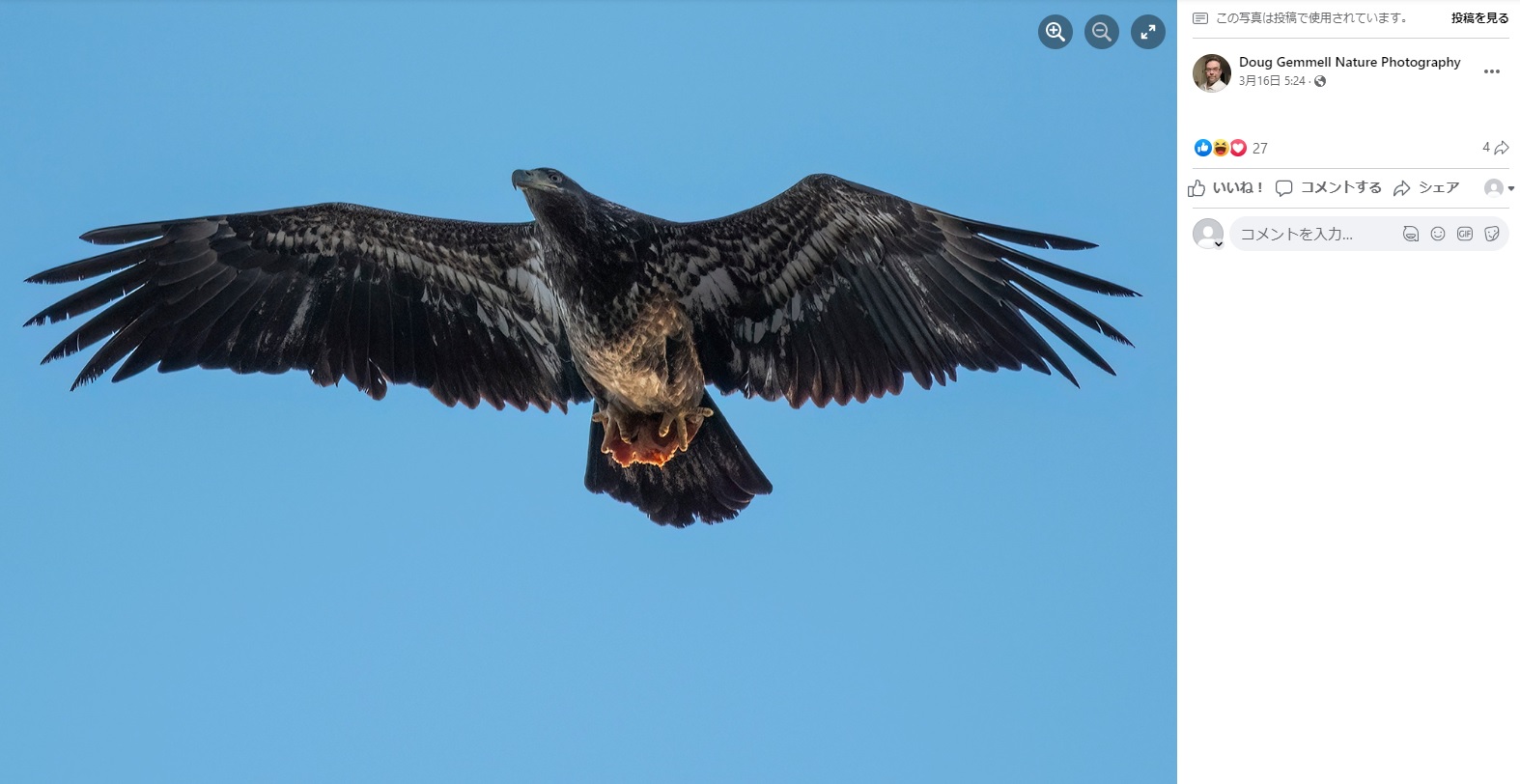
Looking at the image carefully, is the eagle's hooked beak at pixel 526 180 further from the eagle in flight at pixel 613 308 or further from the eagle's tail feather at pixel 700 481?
the eagle's tail feather at pixel 700 481

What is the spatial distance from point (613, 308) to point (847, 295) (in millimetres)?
1335

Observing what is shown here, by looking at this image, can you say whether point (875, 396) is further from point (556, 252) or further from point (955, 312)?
point (556, 252)

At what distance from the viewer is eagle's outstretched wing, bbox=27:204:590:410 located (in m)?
7.75

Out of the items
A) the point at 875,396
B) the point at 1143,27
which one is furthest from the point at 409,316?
the point at 1143,27

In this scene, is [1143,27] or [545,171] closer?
[1143,27]

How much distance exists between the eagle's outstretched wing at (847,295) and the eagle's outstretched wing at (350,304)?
98cm

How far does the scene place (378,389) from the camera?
7953 millimetres
